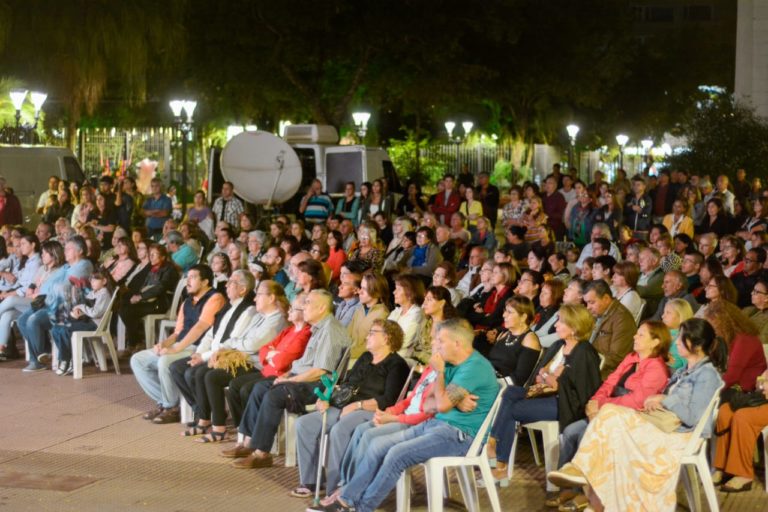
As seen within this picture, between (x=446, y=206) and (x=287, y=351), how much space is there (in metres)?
10.0

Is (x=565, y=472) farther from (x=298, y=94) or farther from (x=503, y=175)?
(x=503, y=175)

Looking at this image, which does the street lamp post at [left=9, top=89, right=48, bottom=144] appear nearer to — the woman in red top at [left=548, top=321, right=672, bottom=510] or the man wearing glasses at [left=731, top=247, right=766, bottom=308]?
the man wearing glasses at [left=731, top=247, right=766, bottom=308]

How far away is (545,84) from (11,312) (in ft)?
93.4

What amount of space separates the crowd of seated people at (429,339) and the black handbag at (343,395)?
0.01 metres

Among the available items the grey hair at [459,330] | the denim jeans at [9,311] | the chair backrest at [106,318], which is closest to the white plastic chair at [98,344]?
the chair backrest at [106,318]

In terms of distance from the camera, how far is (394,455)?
735cm

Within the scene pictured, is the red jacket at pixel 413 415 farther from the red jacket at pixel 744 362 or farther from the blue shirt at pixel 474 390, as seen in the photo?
the red jacket at pixel 744 362

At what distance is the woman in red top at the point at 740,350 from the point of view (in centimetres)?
834

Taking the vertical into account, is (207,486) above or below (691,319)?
below

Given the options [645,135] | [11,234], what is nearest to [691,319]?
[11,234]

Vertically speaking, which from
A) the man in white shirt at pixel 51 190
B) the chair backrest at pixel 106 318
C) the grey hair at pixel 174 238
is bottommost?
the chair backrest at pixel 106 318

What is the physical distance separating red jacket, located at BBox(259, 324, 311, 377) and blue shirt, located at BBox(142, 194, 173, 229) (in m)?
9.64

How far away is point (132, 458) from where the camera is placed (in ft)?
30.2

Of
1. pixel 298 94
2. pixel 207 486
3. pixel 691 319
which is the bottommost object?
pixel 207 486
